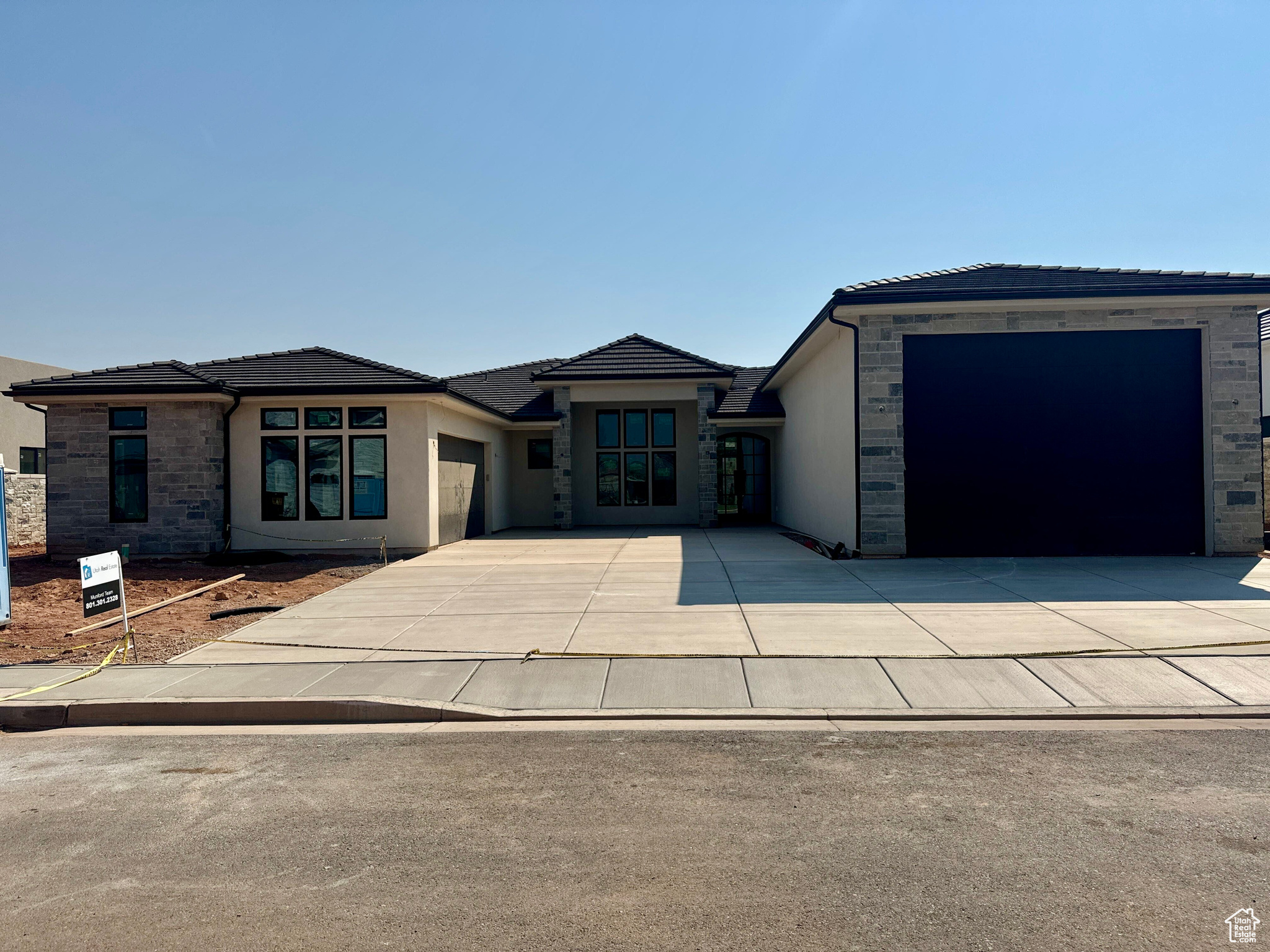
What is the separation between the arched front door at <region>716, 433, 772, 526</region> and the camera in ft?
82.7

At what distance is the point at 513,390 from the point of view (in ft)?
83.0

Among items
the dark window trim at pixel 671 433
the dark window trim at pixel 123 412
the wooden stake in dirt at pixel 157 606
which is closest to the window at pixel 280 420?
the dark window trim at pixel 123 412

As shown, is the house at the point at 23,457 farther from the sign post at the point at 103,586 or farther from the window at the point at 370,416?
the sign post at the point at 103,586

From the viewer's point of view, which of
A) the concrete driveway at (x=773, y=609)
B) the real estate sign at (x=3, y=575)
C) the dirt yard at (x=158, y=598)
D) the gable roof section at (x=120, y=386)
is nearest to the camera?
the concrete driveway at (x=773, y=609)

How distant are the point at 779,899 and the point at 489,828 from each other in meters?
1.64

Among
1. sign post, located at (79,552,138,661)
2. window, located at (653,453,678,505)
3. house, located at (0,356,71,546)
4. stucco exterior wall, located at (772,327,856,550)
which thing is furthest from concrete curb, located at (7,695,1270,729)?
house, located at (0,356,71,546)

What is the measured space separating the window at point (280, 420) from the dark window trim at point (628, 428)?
1005 cm

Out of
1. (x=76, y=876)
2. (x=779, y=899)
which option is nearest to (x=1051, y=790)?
(x=779, y=899)

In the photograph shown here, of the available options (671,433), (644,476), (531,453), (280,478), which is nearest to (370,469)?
(280,478)

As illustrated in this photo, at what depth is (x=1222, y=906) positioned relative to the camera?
3.29 m

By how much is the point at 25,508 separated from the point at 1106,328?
29407 millimetres

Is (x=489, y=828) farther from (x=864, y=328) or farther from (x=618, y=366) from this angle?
(x=618, y=366)

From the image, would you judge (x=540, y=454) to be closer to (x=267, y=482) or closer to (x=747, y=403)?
(x=747, y=403)

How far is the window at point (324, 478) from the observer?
658 inches
